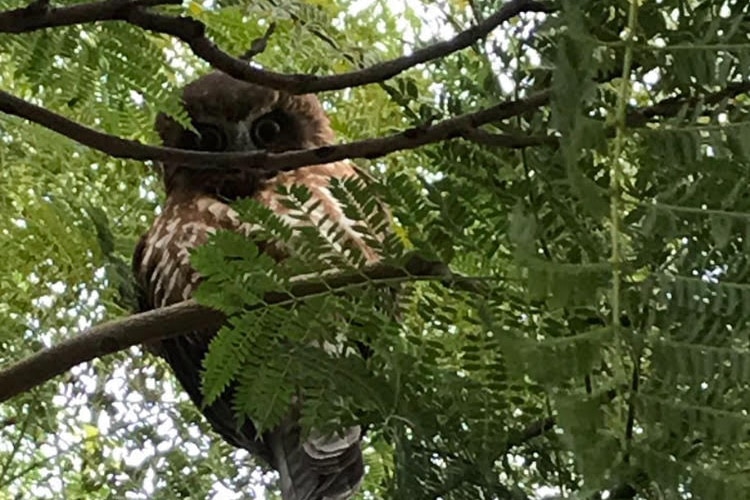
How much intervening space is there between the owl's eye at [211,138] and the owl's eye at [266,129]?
36mm

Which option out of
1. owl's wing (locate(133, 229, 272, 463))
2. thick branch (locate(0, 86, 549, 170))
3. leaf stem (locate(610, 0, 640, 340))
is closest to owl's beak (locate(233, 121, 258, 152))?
owl's wing (locate(133, 229, 272, 463))

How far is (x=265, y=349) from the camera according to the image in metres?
0.49

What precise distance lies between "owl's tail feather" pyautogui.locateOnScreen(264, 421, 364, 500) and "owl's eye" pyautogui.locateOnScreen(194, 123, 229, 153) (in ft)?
1.25

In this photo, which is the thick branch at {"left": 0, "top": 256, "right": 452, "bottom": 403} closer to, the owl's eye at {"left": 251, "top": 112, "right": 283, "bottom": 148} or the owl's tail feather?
the owl's tail feather

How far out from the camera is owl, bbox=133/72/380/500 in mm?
731

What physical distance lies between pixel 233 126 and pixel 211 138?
2 centimetres

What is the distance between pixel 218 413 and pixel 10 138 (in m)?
0.26

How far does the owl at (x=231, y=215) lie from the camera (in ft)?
2.40

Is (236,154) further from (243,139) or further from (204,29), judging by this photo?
(243,139)

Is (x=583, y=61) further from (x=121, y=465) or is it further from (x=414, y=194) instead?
(x=121, y=465)

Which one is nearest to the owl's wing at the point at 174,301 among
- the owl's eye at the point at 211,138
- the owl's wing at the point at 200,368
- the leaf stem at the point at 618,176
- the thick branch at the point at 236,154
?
the owl's wing at the point at 200,368

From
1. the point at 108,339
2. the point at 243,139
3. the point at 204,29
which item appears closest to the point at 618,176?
the point at 204,29

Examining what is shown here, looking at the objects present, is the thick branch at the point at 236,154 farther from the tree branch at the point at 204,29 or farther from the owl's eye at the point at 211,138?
the owl's eye at the point at 211,138

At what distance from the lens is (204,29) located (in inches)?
20.0
